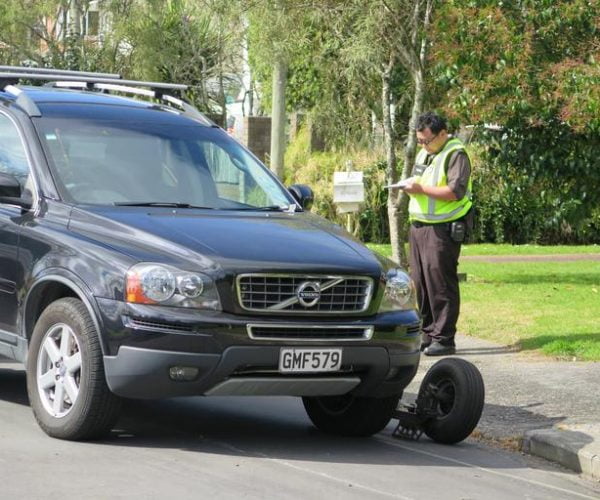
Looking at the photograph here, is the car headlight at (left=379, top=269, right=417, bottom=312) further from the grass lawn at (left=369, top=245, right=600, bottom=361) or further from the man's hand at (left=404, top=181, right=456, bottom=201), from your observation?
the grass lawn at (left=369, top=245, right=600, bottom=361)

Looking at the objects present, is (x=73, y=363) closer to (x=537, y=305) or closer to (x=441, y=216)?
(x=441, y=216)

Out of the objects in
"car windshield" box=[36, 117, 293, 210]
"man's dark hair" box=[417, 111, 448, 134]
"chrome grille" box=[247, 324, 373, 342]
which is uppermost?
"man's dark hair" box=[417, 111, 448, 134]

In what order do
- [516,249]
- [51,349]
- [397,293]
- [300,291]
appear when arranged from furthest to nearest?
[516,249], [397,293], [51,349], [300,291]

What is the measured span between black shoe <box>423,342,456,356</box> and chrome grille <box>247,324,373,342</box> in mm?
4016

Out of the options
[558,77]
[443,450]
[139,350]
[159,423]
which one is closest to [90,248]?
[139,350]

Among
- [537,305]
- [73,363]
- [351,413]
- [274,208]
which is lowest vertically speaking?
[537,305]

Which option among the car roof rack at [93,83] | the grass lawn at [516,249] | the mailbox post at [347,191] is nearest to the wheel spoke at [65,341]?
the car roof rack at [93,83]

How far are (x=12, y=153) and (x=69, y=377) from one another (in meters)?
1.71

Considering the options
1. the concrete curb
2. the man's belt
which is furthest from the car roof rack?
the concrete curb

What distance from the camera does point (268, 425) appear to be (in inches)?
363

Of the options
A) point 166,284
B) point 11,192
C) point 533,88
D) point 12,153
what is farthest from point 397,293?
point 533,88

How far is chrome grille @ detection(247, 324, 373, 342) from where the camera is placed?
794 cm

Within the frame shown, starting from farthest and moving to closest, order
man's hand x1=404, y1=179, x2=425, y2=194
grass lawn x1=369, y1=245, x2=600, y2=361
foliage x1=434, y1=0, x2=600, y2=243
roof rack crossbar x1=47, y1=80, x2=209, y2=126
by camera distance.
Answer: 1. foliage x1=434, y1=0, x2=600, y2=243
2. grass lawn x1=369, y1=245, x2=600, y2=361
3. man's hand x1=404, y1=179, x2=425, y2=194
4. roof rack crossbar x1=47, y1=80, x2=209, y2=126

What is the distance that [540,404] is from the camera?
10.1 metres
